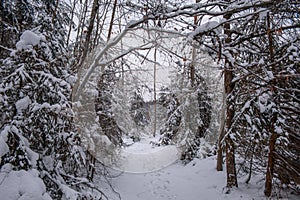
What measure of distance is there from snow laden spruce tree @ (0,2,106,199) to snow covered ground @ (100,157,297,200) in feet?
10.3

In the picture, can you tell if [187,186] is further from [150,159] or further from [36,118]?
[36,118]

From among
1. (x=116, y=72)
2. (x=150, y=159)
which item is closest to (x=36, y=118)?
(x=116, y=72)

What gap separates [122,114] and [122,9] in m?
4.41

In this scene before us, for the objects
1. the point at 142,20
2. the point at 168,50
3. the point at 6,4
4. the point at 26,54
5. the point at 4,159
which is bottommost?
the point at 4,159

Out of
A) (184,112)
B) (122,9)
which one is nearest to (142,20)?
(122,9)

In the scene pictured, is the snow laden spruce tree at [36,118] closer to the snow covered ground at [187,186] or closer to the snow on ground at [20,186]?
the snow on ground at [20,186]

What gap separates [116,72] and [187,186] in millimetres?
4657

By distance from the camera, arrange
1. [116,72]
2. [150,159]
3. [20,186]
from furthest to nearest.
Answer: [150,159], [116,72], [20,186]

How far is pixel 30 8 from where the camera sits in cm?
394

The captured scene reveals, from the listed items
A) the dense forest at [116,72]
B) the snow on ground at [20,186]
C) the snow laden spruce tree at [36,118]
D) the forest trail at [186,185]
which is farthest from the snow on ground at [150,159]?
the snow on ground at [20,186]

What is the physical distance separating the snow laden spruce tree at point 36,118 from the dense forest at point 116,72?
0.01 meters

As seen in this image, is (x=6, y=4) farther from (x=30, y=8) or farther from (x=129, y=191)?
(x=129, y=191)

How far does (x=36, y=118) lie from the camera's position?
2.51 metres

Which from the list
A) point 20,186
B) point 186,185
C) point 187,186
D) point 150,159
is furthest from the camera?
point 150,159
